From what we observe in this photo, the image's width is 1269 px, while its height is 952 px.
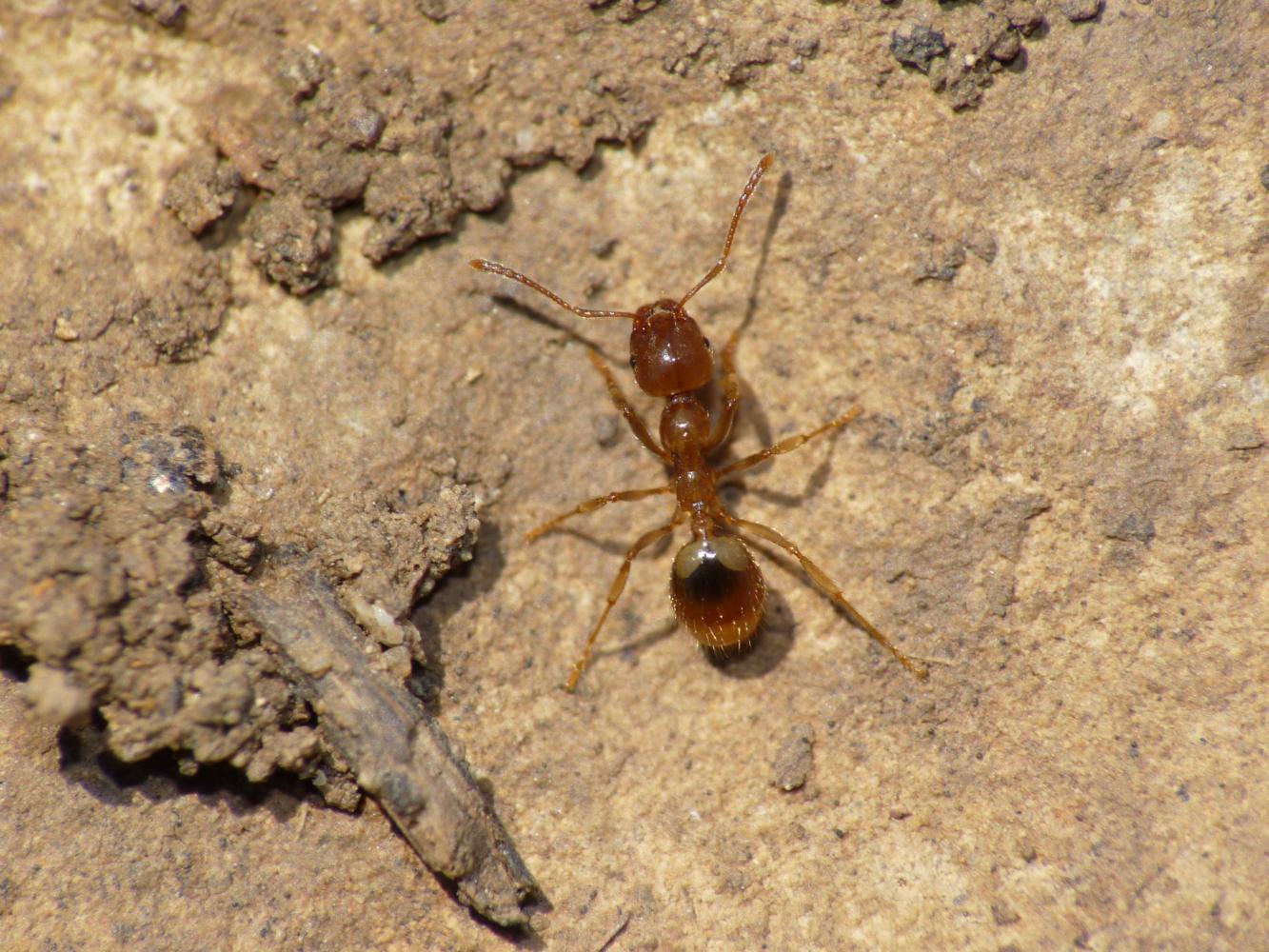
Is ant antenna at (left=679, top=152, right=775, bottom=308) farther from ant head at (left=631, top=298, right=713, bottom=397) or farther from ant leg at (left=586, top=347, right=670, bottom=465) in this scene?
ant leg at (left=586, top=347, right=670, bottom=465)

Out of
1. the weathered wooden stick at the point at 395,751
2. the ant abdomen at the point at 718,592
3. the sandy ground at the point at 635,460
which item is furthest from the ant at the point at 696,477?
the weathered wooden stick at the point at 395,751

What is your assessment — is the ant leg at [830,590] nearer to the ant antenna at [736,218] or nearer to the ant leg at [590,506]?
the ant leg at [590,506]

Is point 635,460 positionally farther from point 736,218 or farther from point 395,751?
point 395,751

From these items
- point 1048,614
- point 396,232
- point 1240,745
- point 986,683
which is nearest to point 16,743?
point 396,232

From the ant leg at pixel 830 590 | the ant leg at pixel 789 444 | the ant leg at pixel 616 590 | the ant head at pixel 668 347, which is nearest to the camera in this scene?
the ant leg at pixel 830 590

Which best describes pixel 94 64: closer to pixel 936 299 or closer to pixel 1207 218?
pixel 936 299

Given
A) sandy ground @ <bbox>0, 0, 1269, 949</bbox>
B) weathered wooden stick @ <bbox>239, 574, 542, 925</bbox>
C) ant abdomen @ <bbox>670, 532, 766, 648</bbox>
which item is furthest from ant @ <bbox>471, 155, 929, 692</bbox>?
weathered wooden stick @ <bbox>239, 574, 542, 925</bbox>

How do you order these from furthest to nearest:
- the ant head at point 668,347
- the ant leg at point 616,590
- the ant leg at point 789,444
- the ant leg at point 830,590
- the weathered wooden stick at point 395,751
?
the ant head at point 668,347 < the ant leg at point 789,444 < the ant leg at point 616,590 < the ant leg at point 830,590 < the weathered wooden stick at point 395,751
